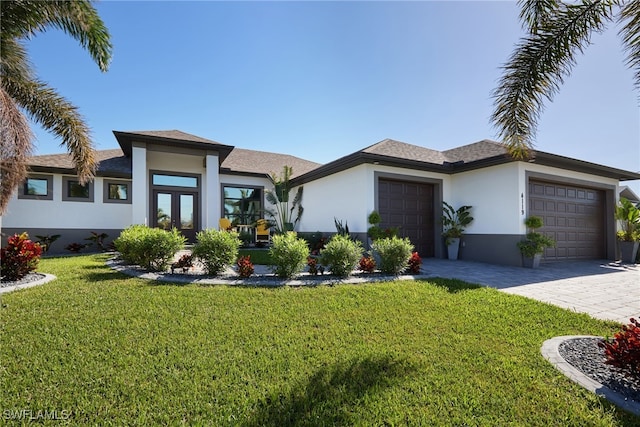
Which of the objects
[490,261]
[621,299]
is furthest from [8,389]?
[490,261]

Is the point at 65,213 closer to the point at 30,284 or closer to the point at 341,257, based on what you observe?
the point at 30,284

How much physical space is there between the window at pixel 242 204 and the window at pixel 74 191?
5.83 meters

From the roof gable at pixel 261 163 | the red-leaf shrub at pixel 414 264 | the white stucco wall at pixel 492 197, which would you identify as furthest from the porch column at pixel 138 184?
the white stucco wall at pixel 492 197

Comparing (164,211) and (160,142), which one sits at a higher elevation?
(160,142)

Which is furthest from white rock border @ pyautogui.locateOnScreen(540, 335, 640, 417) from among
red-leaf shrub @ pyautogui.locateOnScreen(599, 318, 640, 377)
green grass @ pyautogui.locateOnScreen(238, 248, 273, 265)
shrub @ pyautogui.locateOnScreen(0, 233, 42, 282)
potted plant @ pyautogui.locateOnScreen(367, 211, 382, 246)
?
shrub @ pyautogui.locateOnScreen(0, 233, 42, 282)

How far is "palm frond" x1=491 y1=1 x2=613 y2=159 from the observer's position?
435cm

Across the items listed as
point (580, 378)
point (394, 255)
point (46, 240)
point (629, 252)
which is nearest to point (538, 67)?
point (394, 255)

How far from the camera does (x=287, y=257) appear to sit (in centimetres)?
629

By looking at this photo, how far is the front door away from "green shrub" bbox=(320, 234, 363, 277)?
33.5ft

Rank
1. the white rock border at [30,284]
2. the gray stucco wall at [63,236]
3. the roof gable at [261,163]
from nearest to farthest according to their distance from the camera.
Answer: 1. the white rock border at [30,284]
2. the gray stucco wall at [63,236]
3. the roof gable at [261,163]

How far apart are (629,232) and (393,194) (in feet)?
33.1

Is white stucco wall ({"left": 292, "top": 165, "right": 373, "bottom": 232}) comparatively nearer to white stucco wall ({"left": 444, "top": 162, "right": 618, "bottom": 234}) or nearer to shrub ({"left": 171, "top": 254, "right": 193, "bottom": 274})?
white stucco wall ({"left": 444, "top": 162, "right": 618, "bottom": 234})

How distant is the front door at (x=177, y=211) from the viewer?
553 inches

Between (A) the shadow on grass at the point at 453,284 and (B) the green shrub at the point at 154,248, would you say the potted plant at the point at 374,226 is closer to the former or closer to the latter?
(A) the shadow on grass at the point at 453,284
